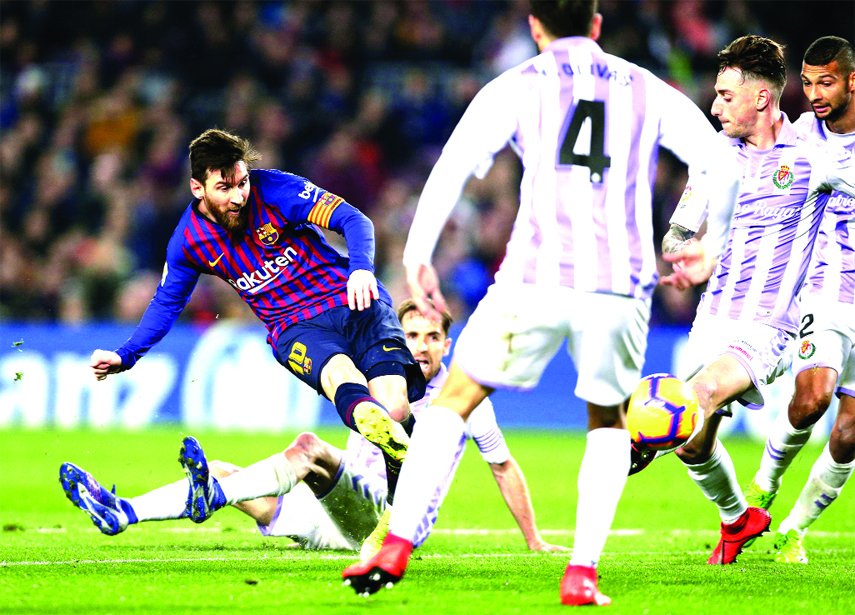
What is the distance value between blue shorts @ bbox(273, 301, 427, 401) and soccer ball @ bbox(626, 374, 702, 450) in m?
1.32

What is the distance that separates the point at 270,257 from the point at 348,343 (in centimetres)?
59

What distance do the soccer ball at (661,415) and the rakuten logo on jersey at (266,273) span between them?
76.6 inches

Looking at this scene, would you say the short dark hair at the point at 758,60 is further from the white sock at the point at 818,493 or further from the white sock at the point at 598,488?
the white sock at the point at 598,488

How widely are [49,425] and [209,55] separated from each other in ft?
20.1

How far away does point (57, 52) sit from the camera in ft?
51.1

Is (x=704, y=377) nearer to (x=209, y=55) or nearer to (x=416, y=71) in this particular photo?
(x=416, y=71)

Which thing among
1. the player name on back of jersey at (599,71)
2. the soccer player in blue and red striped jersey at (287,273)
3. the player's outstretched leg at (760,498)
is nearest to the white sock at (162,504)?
the soccer player in blue and red striped jersey at (287,273)

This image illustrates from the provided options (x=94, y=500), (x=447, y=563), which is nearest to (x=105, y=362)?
(x=94, y=500)

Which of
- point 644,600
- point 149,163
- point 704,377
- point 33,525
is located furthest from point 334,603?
point 149,163

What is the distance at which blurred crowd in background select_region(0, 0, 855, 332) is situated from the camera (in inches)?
526

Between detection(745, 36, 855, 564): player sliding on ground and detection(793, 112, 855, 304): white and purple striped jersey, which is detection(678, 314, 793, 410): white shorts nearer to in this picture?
detection(745, 36, 855, 564): player sliding on ground

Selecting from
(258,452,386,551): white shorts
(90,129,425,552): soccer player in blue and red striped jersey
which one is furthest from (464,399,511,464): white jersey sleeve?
(258,452,386,551): white shorts

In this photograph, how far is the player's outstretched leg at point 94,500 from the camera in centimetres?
461

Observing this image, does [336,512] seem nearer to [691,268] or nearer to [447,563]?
[447,563]
